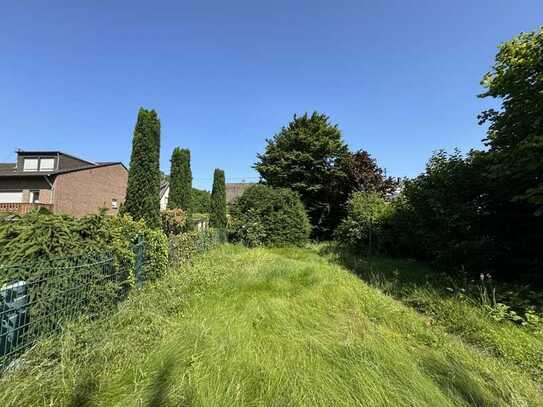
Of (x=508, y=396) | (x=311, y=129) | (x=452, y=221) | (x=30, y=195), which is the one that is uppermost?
(x=311, y=129)

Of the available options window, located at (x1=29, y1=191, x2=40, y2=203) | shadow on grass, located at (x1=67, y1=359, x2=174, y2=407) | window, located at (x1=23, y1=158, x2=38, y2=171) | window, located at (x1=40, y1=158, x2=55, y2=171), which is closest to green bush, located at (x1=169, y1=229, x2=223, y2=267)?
shadow on grass, located at (x1=67, y1=359, x2=174, y2=407)

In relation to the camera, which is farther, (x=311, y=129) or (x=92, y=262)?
(x=311, y=129)

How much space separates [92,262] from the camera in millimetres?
3375

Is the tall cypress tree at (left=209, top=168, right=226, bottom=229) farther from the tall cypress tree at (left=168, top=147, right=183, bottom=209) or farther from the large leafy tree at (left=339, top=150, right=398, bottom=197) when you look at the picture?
the large leafy tree at (left=339, top=150, right=398, bottom=197)

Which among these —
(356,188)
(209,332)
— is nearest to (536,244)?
(209,332)

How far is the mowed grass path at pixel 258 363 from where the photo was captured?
7.06ft

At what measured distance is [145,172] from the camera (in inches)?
288

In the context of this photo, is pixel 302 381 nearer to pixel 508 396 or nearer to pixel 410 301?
pixel 508 396

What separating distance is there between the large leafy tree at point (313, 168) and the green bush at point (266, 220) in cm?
439

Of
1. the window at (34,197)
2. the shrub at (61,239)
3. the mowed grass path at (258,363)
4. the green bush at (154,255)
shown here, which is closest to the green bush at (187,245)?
the green bush at (154,255)

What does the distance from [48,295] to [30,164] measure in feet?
81.1

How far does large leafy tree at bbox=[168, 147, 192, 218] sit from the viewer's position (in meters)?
14.7

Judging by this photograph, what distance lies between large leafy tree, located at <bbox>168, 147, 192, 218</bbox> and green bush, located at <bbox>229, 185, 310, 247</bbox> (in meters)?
3.66

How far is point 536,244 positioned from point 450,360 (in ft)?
15.8
